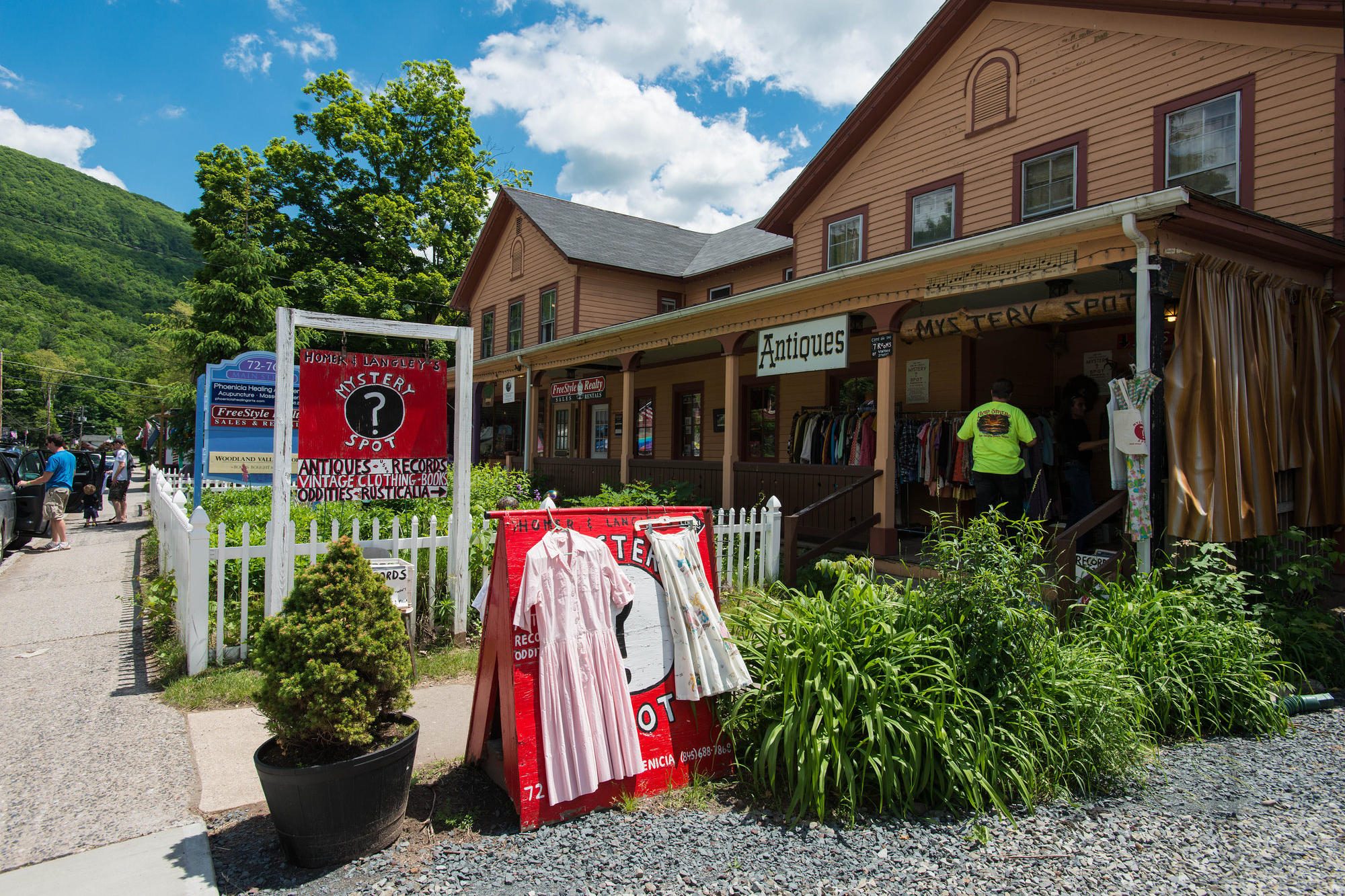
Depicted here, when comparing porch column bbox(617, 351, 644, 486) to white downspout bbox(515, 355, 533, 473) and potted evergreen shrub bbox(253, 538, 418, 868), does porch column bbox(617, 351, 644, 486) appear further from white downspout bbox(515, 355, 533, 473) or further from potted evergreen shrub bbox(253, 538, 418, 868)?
potted evergreen shrub bbox(253, 538, 418, 868)

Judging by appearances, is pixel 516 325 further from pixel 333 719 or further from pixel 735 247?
pixel 333 719

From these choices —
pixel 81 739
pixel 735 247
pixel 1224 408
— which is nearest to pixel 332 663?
pixel 81 739

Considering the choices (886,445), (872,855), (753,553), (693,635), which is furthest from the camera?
(886,445)

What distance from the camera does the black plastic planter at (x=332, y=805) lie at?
2939 mm

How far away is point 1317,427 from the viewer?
7.03 meters

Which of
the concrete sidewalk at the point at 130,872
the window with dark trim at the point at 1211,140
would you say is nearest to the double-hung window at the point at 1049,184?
the window with dark trim at the point at 1211,140

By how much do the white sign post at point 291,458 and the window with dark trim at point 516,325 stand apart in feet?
49.6

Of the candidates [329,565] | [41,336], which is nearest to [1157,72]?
[329,565]

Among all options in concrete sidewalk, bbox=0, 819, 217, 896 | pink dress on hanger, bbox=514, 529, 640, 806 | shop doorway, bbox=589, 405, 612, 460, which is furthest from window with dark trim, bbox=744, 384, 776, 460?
concrete sidewalk, bbox=0, 819, 217, 896

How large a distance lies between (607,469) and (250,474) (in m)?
7.13

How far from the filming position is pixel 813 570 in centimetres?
848

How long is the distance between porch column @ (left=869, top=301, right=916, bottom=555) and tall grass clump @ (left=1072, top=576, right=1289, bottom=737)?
3.28 metres

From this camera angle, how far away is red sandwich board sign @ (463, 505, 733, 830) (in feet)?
11.3

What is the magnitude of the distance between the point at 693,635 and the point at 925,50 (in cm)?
1125
